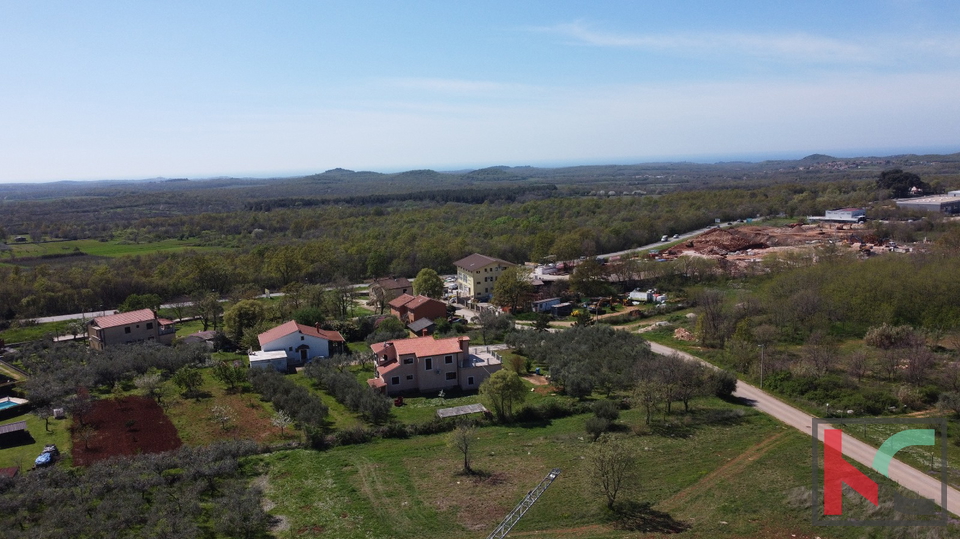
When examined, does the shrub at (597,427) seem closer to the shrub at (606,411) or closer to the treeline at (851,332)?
the shrub at (606,411)

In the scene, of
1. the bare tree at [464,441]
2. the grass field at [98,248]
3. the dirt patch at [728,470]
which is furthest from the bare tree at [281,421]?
the grass field at [98,248]

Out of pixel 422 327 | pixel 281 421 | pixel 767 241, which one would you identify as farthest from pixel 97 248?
pixel 767 241

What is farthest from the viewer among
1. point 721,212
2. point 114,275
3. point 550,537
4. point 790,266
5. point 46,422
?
point 721,212

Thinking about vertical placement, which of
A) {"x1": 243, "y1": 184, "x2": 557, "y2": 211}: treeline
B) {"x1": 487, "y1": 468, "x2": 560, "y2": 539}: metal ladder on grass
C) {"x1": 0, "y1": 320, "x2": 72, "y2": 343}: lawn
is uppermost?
{"x1": 243, "y1": 184, "x2": 557, "y2": 211}: treeline

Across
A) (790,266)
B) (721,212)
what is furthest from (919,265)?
(721,212)

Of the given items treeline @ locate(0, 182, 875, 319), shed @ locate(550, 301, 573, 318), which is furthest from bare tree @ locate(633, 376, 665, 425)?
treeline @ locate(0, 182, 875, 319)

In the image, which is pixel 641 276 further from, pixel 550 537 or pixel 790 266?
pixel 550 537

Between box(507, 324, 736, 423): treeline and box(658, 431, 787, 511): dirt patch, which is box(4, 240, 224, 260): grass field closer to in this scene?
box(507, 324, 736, 423): treeline
